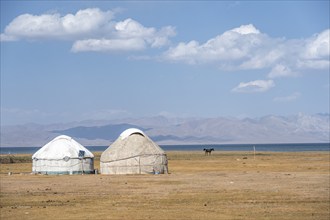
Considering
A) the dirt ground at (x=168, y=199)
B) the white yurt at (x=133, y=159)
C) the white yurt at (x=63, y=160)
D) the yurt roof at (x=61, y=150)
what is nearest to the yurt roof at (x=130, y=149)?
the white yurt at (x=133, y=159)

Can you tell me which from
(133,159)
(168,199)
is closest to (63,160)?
(133,159)

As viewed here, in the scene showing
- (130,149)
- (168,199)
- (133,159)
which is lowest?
(168,199)

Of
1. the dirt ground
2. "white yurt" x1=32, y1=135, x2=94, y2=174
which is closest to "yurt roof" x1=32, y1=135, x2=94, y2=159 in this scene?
"white yurt" x1=32, y1=135, x2=94, y2=174

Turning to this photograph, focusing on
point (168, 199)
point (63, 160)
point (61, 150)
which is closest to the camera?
point (168, 199)

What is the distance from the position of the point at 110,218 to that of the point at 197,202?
542 cm

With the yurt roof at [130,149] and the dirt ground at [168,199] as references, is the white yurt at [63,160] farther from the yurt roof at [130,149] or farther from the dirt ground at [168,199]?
the dirt ground at [168,199]

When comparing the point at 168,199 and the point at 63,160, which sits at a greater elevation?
the point at 63,160

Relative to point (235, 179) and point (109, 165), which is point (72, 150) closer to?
point (109, 165)

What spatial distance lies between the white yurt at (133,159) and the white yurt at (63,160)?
4.79 feet

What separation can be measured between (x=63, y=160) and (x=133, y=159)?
5082 millimetres

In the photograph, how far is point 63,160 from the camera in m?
44.8

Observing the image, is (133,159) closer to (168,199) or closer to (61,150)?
(61,150)

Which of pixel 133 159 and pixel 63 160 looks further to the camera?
pixel 63 160

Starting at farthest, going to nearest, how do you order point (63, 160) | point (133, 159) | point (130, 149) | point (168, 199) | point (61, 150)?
point (61, 150) < point (63, 160) < point (130, 149) < point (133, 159) < point (168, 199)
